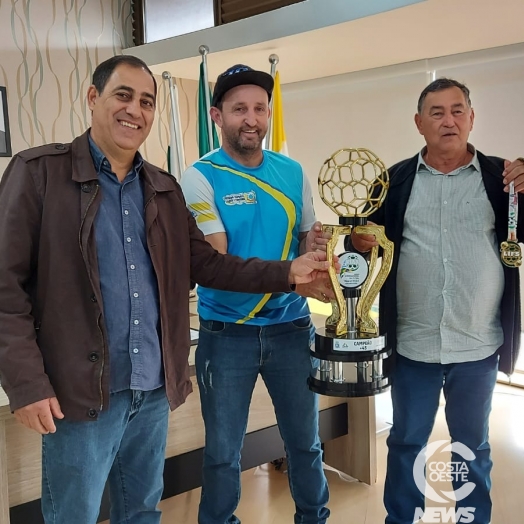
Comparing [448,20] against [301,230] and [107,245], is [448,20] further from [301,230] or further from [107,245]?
[107,245]

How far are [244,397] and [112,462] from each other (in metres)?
0.45

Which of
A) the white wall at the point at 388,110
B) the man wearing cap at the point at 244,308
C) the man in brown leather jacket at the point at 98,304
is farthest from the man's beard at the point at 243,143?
the white wall at the point at 388,110

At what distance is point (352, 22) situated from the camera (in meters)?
2.82

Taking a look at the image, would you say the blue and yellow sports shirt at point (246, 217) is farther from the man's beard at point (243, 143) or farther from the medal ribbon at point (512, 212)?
the medal ribbon at point (512, 212)

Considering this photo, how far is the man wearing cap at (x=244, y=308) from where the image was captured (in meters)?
1.63

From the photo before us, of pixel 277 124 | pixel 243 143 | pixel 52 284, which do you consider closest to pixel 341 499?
pixel 243 143

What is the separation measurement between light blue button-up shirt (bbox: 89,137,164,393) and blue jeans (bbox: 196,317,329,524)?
34 centimetres

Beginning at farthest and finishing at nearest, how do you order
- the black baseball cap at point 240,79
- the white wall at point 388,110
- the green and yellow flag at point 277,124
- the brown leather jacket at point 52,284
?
the white wall at point 388,110, the green and yellow flag at point 277,124, the black baseball cap at point 240,79, the brown leather jacket at point 52,284

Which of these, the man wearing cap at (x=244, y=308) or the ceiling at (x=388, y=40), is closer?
the man wearing cap at (x=244, y=308)

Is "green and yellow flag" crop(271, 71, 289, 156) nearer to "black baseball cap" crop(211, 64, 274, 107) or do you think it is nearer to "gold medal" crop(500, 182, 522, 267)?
"black baseball cap" crop(211, 64, 274, 107)

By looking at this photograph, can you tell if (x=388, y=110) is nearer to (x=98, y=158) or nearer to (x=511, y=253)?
(x=511, y=253)

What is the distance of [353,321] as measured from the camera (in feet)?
5.38

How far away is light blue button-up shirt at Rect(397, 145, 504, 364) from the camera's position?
1.69m

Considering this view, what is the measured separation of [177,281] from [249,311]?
0.32 metres
